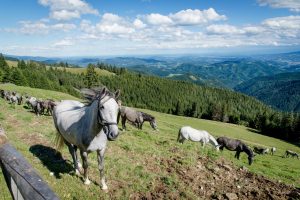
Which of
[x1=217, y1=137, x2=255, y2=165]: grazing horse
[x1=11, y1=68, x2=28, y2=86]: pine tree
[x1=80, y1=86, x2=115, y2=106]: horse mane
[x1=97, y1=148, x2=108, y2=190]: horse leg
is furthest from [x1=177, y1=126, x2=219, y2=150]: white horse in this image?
[x1=11, y1=68, x2=28, y2=86]: pine tree

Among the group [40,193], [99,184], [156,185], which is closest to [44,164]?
[99,184]

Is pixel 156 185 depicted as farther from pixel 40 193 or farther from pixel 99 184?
pixel 40 193

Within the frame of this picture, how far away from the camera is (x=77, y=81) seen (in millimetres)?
184750

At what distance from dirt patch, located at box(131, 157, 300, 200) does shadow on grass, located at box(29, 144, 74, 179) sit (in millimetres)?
3789

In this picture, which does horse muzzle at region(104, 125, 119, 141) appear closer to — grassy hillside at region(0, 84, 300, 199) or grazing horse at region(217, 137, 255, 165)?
grassy hillside at region(0, 84, 300, 199)

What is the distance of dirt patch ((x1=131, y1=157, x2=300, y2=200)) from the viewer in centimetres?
1280

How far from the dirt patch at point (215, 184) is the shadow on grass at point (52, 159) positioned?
3.79 m

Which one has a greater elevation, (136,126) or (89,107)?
(89,107)

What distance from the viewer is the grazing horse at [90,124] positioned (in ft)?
32.2

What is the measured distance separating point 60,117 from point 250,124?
14237 cm

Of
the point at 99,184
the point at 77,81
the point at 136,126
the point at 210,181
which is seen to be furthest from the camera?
the point at 77,81

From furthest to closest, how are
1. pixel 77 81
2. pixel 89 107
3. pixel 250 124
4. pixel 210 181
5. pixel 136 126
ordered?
pixel 77 81, pixel 250 124, pixel 136 126, pixel 210 181, pixel 89 107

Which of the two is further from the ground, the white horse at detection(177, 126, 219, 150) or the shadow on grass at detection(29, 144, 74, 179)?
the shadow on grass at detection(29, 144, 74, 179)

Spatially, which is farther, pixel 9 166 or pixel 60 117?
pixel 60 117
